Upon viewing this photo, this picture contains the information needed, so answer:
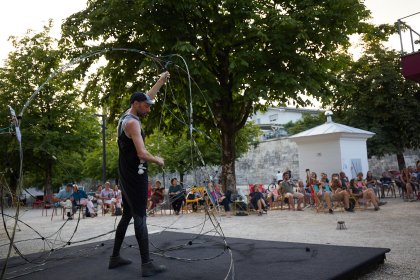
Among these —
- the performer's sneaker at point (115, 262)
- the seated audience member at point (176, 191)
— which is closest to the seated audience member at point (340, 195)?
the seated audience member at point (176, 191)

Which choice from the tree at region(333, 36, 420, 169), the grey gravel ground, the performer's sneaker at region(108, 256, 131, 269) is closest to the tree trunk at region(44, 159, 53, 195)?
the grey gravel ground

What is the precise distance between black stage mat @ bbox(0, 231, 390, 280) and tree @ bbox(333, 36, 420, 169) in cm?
1822

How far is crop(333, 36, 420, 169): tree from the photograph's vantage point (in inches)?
840

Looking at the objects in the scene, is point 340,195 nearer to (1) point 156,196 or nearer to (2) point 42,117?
(1) point 156,196

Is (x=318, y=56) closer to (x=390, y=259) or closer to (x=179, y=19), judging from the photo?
(x=179, y=19)

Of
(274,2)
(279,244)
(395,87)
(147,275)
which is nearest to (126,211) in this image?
(147,275)

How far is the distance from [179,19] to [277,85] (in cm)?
Result: 367

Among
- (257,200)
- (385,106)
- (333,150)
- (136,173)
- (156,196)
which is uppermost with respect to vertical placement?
(385,106)

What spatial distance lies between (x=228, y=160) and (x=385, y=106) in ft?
42.1

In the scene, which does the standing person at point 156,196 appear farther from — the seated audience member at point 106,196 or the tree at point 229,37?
the tree at point 229,37

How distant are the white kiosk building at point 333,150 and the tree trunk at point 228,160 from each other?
3769 mm

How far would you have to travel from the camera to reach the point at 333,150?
15.2 meters

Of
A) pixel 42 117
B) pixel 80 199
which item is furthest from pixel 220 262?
pixel 42 117

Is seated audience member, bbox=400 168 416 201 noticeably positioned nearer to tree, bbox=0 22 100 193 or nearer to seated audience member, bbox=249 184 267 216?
seated audience member, bbox=249 184 267 216
